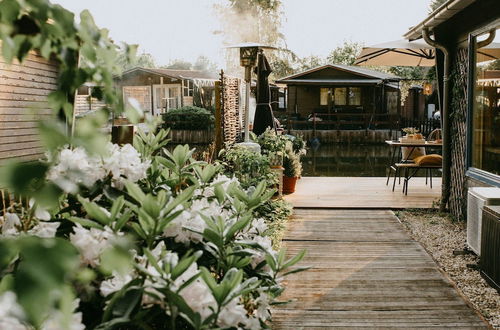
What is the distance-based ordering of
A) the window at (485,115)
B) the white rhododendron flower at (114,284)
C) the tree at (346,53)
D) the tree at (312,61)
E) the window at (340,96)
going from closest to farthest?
the white rhododendron flower at (114,284) < the window at (485,115) < the window at (340,96) < the tree at (346,53) < the tree at (312,61)

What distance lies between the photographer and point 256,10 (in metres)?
37.7

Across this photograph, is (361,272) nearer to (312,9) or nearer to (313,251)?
(313,251)

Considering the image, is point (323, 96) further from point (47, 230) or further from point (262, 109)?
point (47, 230)

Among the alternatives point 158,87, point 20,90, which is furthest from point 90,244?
point 158,87

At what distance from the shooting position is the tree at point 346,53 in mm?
47219

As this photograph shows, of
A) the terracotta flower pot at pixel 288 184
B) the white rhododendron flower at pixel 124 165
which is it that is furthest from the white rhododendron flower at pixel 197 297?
the terracotta flower pot at pixel 288 184

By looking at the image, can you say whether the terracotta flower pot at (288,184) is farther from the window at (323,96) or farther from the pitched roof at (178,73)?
the pitched roof at (178,73)

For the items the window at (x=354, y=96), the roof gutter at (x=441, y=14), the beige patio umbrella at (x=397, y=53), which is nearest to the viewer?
the roof gutter at (x=441, y=14)

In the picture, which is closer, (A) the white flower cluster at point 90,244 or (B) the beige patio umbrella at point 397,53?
(A) the white flower cluster at point 90,244

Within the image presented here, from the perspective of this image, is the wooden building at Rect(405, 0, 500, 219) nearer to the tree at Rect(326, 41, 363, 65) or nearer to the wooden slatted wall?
the wooden slatted wall

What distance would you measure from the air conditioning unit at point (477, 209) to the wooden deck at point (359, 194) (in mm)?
2507

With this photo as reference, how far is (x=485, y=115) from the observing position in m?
6.25

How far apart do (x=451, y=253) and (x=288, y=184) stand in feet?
12.4

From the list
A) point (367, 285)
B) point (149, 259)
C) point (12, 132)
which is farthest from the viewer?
point (12, 132)
